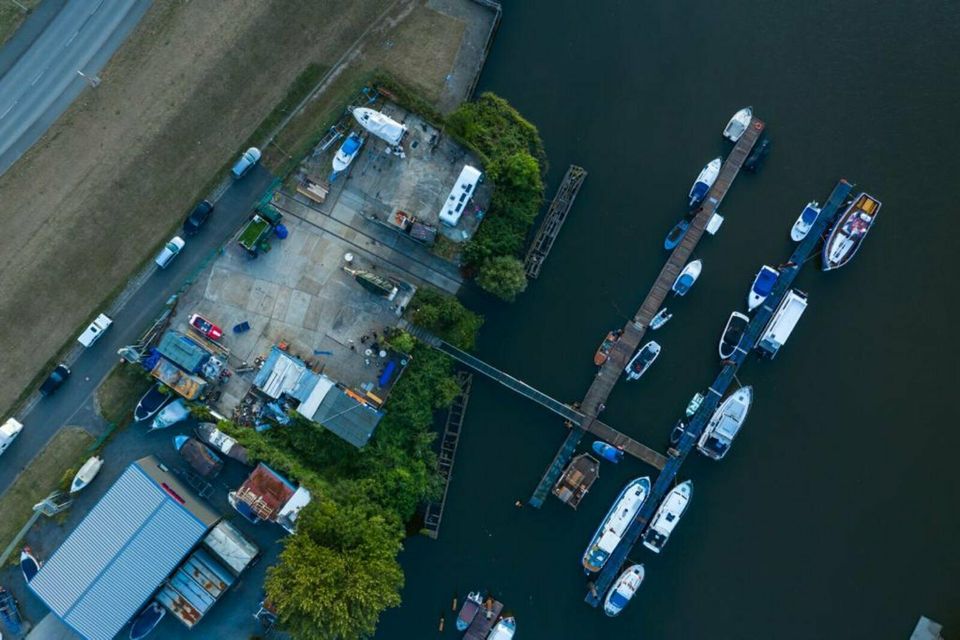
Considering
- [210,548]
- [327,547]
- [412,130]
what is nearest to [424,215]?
[412,130]

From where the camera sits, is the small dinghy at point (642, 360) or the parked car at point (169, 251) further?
the small dinghy at point (642, 360)

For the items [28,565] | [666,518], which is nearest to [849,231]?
[666,518]

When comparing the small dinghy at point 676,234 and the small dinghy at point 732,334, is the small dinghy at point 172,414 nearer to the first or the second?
the small dinghy at point 676,234

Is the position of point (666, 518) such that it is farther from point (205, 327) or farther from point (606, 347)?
point (205, 327)

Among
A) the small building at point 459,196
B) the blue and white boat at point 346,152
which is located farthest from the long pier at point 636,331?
the blue and white boat at point 346,152

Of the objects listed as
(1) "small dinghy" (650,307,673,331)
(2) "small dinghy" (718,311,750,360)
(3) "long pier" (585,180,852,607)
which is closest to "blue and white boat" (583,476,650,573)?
(3) "long pier" (585,180,852,607)

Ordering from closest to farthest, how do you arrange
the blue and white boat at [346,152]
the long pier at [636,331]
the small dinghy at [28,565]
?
the small dinghy at [28,565]
the blue and white boat at [346,152]
the long pier at [636,331]

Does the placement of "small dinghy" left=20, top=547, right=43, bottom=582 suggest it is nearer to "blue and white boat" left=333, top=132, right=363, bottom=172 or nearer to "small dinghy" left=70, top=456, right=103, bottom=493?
Result: "small dinghy" left=70, top=456, right=103, bottom=493
